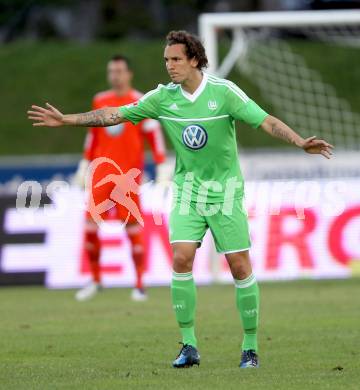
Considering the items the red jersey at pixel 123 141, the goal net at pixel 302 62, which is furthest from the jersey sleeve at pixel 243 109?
the goal net at pixel 302 62

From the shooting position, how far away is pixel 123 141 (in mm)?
15250

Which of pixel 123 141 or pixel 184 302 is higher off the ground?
pixel 123 141

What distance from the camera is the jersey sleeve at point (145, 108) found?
8.88 metres

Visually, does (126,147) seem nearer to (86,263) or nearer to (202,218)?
(86,263)

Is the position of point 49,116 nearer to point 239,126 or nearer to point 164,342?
point 164,342

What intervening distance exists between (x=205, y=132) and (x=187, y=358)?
1670 millimetres

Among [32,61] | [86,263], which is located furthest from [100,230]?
[32,61]

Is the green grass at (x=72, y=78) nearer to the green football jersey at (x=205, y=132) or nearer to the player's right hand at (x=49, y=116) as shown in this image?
the green football jersey at (x=205, y=132)

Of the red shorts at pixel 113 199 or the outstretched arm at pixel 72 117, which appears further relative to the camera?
the red shorts at pixel 113 199

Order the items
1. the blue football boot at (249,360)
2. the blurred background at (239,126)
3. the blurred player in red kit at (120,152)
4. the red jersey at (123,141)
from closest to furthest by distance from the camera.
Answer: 1. the blue football boot at (249,360)
2. the blurred player in red kit at (120,152)
3. the red jersey at (123,141)
4. the blurred background at (239,126)

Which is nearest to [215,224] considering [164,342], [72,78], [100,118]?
[100,118]

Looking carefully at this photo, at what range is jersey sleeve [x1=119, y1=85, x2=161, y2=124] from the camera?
888 cm

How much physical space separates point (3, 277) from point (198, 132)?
943 centimetres

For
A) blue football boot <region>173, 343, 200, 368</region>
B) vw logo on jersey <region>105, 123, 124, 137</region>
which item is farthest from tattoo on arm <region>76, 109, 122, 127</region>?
vw logo on jersey <region>105, 123, 124, 137</region>
